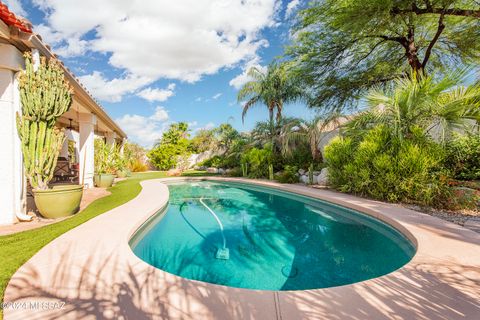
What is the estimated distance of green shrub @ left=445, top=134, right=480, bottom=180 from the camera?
21.6ft

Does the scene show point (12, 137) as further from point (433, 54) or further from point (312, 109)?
point (433, 54)

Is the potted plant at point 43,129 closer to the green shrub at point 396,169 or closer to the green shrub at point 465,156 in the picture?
the green shrub at point 396,169

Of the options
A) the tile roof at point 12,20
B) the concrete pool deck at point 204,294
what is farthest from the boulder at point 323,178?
the tile roof at point 12,20

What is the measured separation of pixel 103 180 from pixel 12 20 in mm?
7616

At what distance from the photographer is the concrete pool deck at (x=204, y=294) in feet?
6.15

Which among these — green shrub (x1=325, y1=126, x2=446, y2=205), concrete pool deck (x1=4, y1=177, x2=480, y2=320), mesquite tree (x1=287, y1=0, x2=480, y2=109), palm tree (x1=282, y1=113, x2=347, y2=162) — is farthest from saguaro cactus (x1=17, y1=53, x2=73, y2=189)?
palm tree (x1=282, y1=113, x2=347, y2=162)

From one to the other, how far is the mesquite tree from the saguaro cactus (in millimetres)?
8956

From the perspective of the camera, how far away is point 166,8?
1117 cm

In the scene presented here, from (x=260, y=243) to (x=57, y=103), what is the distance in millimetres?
5452

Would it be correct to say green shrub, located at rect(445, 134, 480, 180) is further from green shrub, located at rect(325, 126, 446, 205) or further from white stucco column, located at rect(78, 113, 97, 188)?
white stucco column, located at rect(78, 113, 97, 188)

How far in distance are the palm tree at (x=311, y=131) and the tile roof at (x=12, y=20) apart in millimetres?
10973

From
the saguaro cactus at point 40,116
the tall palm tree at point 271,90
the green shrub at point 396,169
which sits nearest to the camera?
the saguaro cactus at point 40,116

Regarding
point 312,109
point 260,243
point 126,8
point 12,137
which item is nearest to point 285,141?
point 312,109

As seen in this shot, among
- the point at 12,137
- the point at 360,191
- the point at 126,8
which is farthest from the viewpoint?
the point at 126,8
